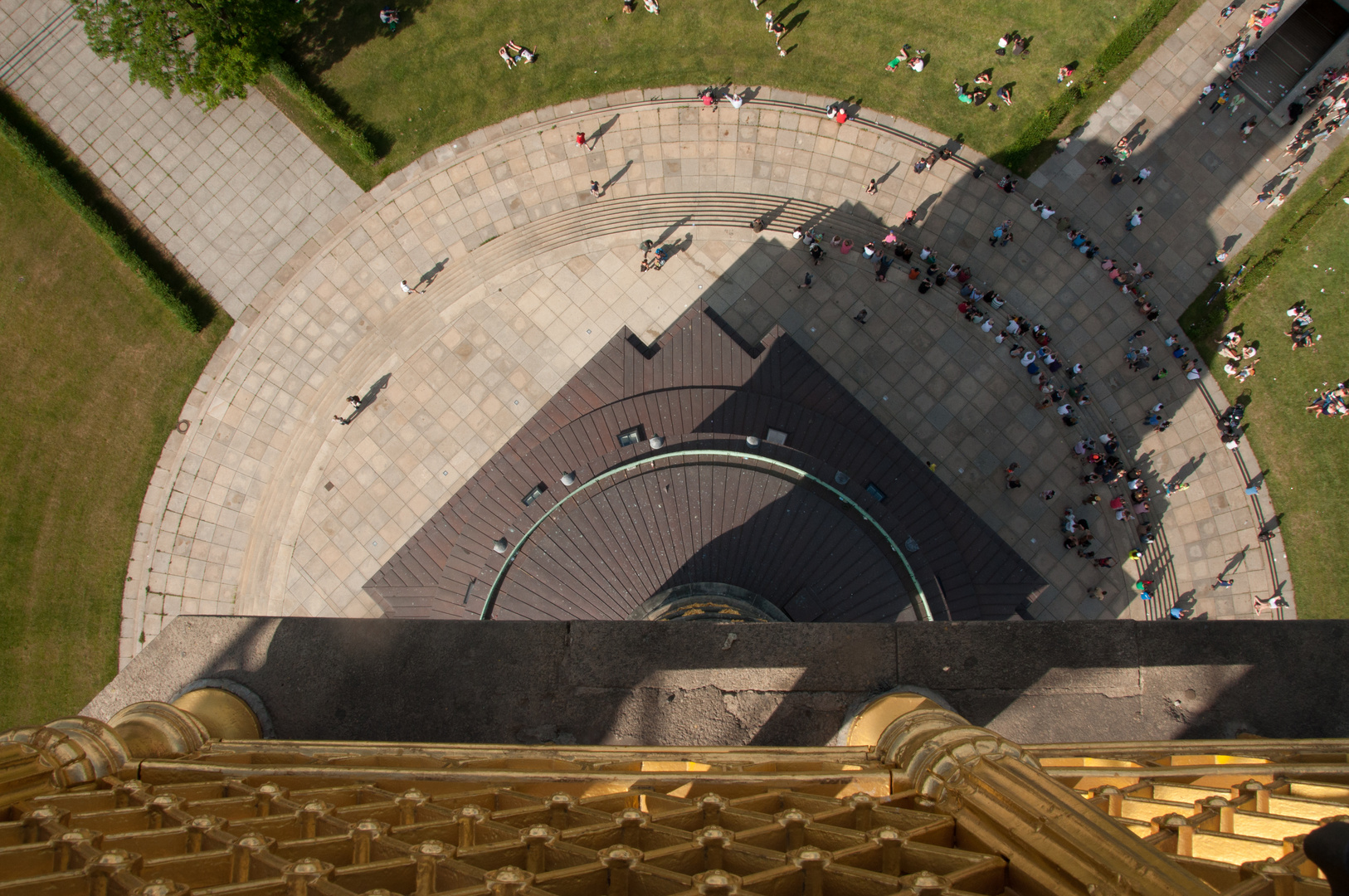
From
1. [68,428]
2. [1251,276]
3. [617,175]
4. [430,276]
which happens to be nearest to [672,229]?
[617,175]

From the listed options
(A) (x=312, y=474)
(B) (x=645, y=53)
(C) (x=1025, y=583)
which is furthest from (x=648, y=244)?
(C) (x=1025, y=583)

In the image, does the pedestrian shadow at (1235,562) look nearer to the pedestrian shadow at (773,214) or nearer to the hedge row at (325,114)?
the pedestrian shadow at (773,214)

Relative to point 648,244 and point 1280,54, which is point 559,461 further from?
point 1280,54

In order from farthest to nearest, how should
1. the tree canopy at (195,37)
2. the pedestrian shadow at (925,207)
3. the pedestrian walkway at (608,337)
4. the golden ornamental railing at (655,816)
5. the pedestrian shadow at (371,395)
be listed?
the pedestrian shadow at (925,207), the pedestrian shadow at (371,395), the pedestrian walkway at (608,337), the tree canopy at (195,37), the golden ornamental railing at (655,816)

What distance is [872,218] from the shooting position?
32.8m

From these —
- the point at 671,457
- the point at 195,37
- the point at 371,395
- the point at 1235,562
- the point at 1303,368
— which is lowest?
the point at 1235,562

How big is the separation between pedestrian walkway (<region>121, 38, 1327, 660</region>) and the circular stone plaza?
0.40 ft

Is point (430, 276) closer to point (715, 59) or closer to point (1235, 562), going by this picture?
point (715, 59)

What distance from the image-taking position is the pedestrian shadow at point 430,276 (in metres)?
32.9

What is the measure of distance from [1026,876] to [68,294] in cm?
4355

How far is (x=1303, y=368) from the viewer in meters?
32.3

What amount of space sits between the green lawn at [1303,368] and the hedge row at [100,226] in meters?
47.0

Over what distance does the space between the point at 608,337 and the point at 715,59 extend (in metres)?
14.5

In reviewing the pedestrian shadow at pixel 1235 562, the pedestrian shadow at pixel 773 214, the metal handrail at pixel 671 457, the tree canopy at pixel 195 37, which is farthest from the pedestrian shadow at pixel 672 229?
the pedestrian shadow at pixel 1235 562
